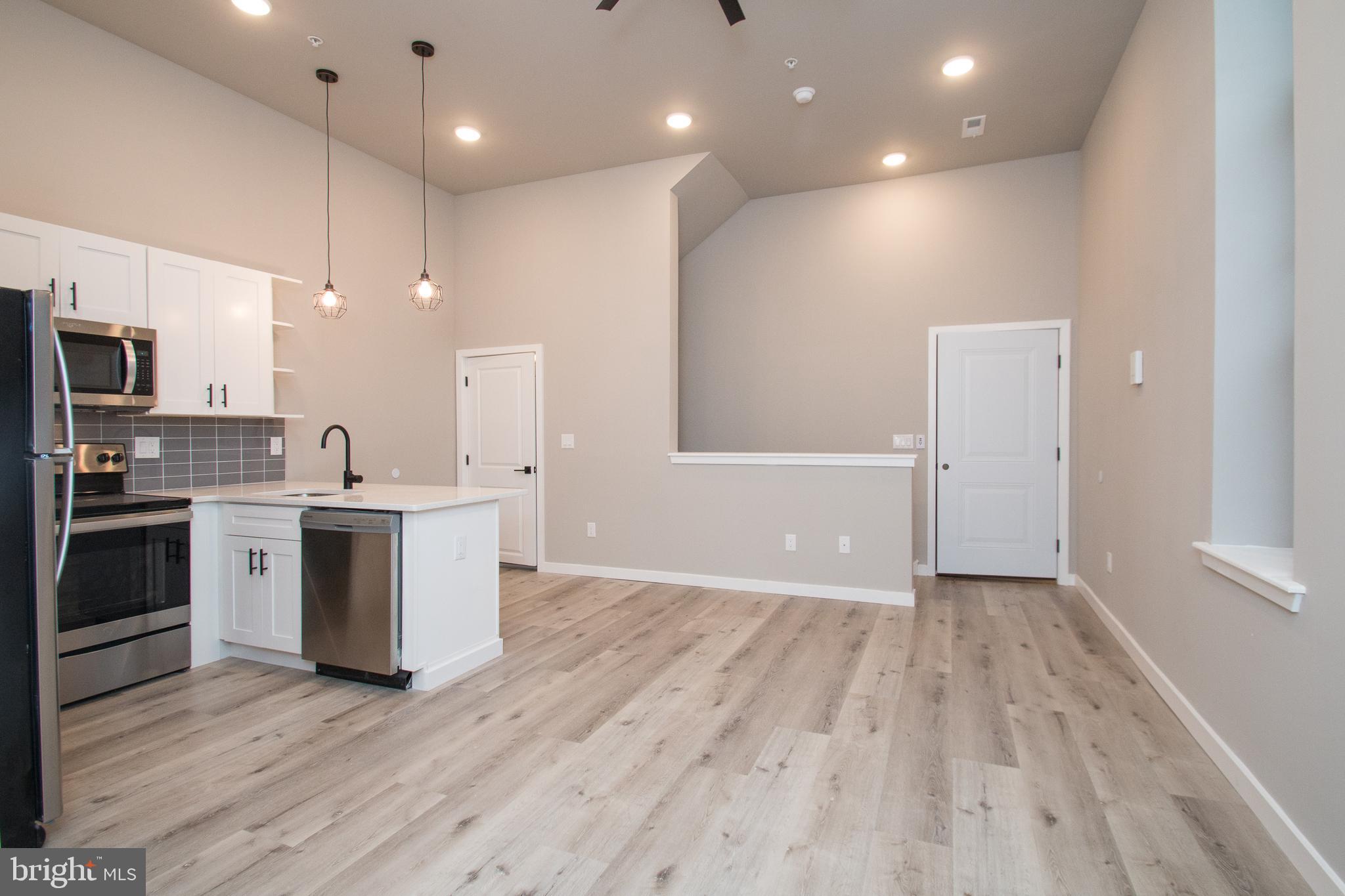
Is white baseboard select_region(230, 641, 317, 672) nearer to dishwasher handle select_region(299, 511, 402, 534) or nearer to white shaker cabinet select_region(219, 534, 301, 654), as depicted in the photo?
white shaker cabinet select_region(219, 534, 301, 654)

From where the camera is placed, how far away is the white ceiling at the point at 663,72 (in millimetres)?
3277

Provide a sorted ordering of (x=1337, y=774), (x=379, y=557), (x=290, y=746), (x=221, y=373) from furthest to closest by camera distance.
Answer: (x=221, y=373) → (x=379, y=557) → (x=290, y=746) → (x=1337, y=774)

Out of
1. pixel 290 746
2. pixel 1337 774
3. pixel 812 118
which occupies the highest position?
pixel 812 118

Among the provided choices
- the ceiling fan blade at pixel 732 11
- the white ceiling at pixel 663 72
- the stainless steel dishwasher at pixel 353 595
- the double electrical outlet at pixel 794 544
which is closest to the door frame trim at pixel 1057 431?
the double electrical outlet at pixel 794 544

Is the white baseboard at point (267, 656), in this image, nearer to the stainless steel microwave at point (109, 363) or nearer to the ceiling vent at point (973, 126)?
the stainless steel microwave at point (109, 363)

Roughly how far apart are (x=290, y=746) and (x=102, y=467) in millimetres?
1859

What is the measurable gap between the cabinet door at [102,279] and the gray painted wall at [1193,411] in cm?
453

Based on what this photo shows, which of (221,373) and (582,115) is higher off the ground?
(582,115)

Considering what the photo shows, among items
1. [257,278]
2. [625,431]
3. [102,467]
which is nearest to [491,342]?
[625,431]

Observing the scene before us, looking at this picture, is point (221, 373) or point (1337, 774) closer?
point (1337, 774)

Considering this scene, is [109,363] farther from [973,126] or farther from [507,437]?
[973,126]

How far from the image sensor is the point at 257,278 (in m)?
3.81

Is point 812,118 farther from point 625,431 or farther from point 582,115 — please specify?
point 625,431

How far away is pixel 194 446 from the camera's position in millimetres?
3717
